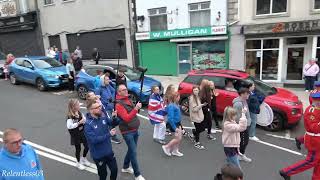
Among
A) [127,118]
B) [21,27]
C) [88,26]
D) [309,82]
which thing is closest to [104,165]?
[127,118]

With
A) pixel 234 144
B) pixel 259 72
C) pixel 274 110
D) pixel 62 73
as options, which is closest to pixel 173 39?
pixel 259 72

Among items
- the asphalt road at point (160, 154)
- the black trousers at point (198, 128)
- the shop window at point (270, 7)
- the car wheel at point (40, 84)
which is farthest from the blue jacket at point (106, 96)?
the shop window at point (270, 7)

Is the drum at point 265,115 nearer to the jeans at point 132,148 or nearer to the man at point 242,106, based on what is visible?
the man at point 242,106

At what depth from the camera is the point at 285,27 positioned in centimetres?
1388

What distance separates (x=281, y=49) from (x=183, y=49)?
17.3 ft

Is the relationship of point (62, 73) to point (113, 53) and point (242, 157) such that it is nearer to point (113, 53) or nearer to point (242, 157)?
point (113, 53)

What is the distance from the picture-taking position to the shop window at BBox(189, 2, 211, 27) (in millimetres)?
16184

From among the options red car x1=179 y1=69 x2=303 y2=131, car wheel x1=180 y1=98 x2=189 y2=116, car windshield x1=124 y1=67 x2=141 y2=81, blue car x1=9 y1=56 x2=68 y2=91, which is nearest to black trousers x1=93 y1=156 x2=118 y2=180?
red car x1=179 y1=69 x2=303 y2=131

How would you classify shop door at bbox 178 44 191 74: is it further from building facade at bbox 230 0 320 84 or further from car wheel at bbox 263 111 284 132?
car wheel at bbox 263 111 284 132

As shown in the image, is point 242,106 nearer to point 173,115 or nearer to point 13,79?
point 173,115

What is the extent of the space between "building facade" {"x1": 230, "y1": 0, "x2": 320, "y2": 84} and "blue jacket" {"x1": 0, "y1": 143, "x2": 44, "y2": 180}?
42.5ft

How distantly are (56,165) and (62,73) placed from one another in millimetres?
8569

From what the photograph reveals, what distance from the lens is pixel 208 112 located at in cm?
746

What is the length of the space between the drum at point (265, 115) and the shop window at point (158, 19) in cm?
1062
